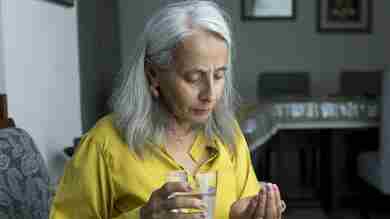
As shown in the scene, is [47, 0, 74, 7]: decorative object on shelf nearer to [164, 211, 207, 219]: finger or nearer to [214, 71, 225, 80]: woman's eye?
[214, 71, 225, 80]: woman's eye

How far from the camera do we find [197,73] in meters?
1.00

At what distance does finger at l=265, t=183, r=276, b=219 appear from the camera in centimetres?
97

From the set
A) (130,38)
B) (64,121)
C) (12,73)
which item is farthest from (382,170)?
(130,38)

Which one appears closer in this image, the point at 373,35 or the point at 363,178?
the point at 363,178

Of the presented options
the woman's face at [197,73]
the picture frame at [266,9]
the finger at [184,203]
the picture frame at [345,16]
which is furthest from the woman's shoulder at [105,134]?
the picture frame at [345,16]

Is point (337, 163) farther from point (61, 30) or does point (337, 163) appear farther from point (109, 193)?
point (109, 193)

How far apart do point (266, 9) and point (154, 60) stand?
15.3 feet

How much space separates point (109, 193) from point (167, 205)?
0.71 feet

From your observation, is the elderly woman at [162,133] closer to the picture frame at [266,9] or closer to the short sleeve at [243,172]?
the short sleeve at [243,172]

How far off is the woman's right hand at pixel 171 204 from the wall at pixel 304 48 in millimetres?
4676

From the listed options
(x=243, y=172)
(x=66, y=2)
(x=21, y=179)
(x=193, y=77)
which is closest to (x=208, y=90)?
(x=193, y=77)

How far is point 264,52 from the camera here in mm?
5574

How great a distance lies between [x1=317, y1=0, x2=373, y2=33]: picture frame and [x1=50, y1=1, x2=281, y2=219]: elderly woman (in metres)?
4.63

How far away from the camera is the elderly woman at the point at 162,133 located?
1.00 metres
